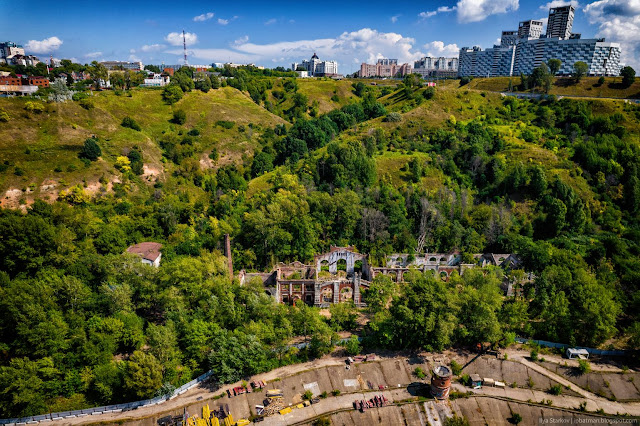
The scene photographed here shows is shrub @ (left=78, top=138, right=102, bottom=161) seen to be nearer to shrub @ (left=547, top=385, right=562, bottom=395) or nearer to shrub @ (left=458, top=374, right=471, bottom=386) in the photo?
shrub @ (left=458, top=374, right=471, bottom=386)

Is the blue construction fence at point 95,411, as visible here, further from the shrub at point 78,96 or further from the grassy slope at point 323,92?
the grassy slope at point 323,92

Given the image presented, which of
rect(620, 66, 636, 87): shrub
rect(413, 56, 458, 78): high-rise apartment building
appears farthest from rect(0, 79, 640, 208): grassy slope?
rect(413, 56, 458, 78): high-rise apartment building

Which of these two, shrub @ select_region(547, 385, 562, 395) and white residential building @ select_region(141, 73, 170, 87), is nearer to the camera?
shrub @ select_region(547, 385, 562, 395)

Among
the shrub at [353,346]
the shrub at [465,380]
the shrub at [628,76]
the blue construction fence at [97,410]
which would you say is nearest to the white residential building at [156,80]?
the blue construction fence at [97,410]

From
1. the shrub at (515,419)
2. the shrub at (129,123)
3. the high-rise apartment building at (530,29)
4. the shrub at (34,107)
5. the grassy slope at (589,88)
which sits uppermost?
the high-rise apartment building at (530,29)

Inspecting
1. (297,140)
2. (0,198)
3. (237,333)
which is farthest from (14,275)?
(297,140)

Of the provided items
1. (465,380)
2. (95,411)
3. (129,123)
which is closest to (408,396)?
(465,380)
